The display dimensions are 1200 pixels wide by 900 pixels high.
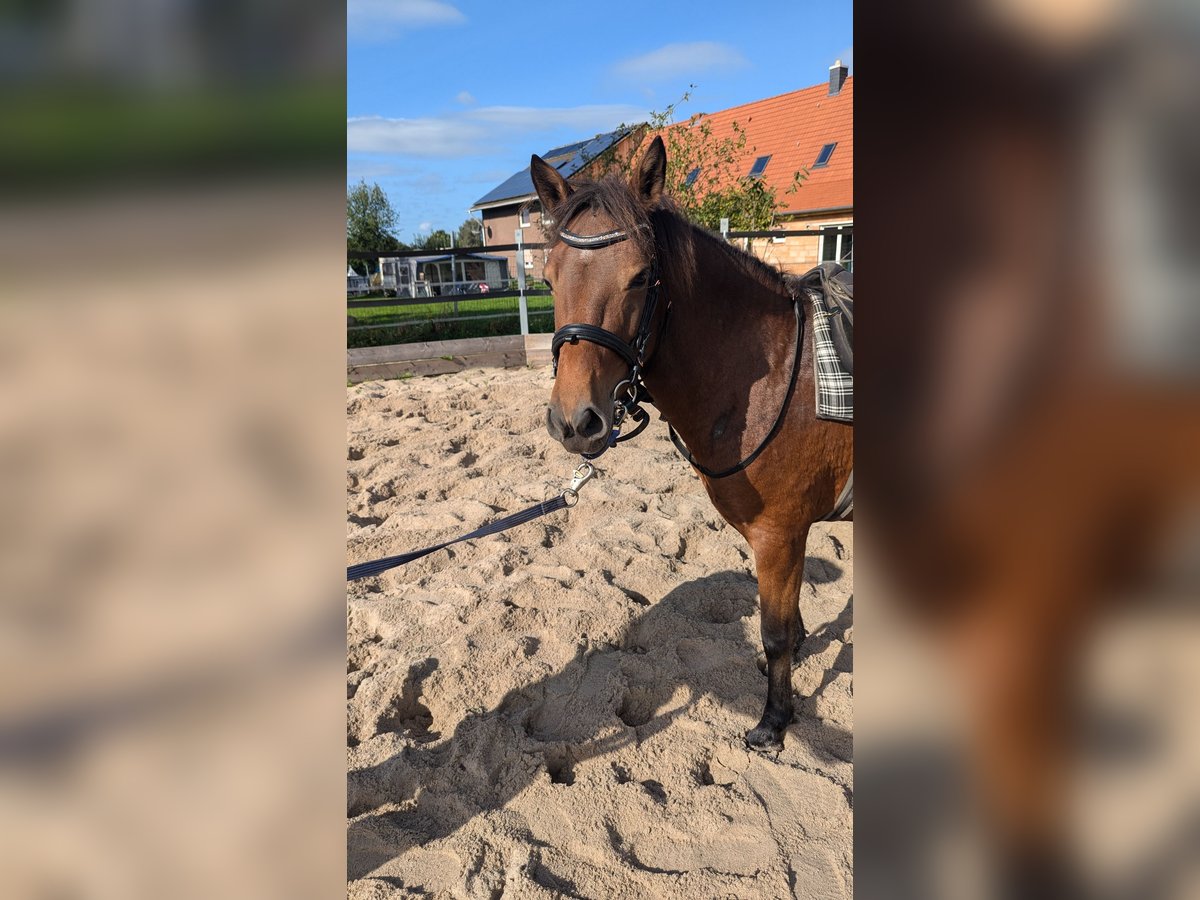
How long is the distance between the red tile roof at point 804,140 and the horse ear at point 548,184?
17.3m

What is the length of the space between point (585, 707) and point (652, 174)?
6.77 feet

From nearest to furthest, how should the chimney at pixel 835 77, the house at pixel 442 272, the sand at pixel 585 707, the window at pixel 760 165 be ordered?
the sand at pixel 585 707 → the window at pixel 760 165 → the chimney at pixel 835 77 → the house at pixel 442 272

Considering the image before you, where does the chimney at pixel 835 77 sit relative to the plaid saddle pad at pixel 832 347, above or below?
above

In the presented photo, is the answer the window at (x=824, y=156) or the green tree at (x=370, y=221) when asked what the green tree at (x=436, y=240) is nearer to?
the green tree at (x=370, y=221)

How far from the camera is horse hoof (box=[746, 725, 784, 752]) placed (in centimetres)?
269

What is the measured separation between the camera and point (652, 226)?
2.44 metres

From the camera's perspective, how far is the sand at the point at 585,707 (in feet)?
7.01

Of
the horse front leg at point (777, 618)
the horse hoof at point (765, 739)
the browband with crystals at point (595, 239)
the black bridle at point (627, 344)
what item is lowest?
the horse hoof at point (765, 739)
